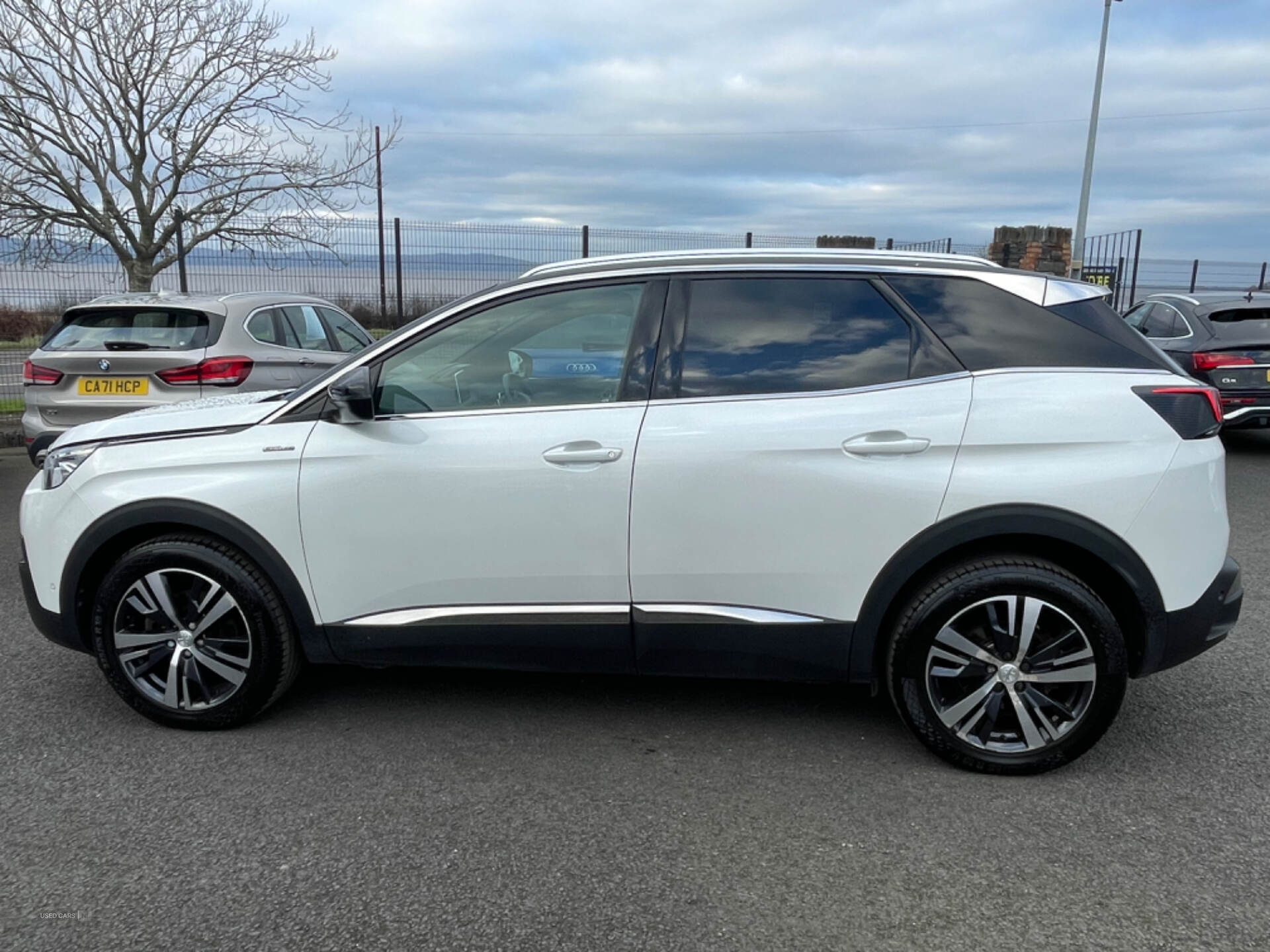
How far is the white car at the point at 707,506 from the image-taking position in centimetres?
312

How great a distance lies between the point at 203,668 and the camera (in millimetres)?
3537

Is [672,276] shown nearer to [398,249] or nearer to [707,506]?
[707,506]

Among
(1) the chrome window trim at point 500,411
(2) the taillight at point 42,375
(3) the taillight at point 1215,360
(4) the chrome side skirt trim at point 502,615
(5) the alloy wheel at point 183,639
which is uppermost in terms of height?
(1) the chrome window trim at point 500,411

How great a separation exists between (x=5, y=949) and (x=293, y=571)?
4.54 feet

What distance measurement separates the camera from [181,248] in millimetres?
11922

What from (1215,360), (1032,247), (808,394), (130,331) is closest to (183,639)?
(808,394)

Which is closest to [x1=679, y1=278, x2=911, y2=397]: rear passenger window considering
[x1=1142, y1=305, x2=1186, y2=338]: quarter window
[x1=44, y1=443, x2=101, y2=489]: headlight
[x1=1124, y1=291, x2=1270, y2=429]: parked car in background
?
[x1=44, y1=443, x2=101, y2=489]: headlight

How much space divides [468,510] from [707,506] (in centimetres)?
82

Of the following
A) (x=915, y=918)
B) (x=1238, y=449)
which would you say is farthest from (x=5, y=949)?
(x=1238, y=449)

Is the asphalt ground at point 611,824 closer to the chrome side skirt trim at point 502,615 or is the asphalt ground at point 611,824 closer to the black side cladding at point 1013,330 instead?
the chrome side skirt trim at point 502,615

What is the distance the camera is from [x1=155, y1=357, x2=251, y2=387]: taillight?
23.0 feet

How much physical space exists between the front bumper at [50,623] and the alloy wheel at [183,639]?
0.17m

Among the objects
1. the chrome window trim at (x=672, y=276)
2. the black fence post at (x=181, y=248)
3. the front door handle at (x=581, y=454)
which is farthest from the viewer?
the black fence post at (x=181, y=248)

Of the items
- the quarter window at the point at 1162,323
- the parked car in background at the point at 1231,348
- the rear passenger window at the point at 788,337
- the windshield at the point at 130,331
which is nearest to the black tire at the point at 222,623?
the rear passenger window at the point at 788,337
